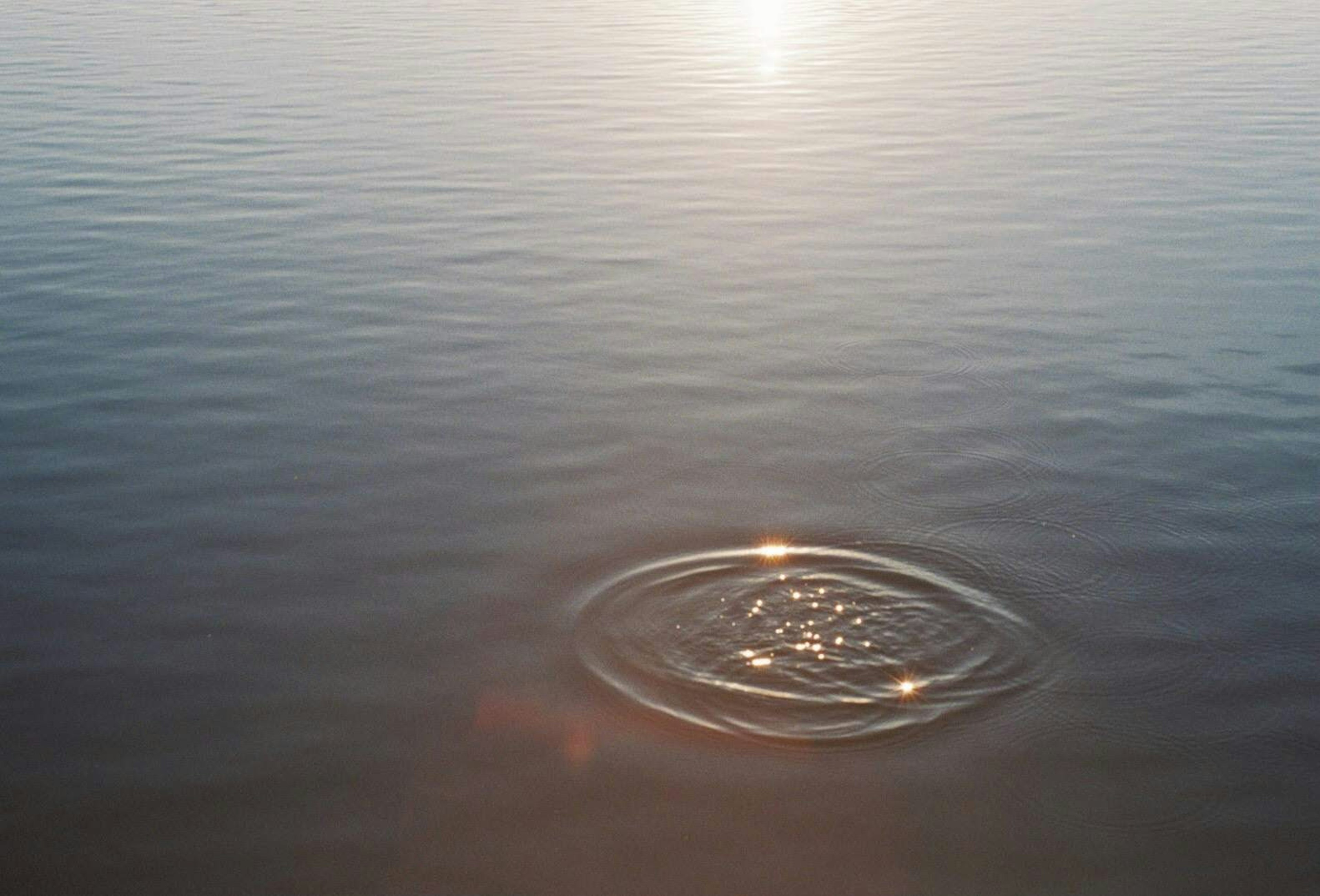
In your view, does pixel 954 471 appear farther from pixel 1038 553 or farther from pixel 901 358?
pixel 901 358

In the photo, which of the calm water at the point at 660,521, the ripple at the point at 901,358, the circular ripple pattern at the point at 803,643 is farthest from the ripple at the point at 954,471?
the ripple at the point at 901,358

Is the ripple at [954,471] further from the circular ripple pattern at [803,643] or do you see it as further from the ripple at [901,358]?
the ripple at [901,358]

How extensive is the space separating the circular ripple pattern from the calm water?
25 millimetres

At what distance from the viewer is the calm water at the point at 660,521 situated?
6.66 metres

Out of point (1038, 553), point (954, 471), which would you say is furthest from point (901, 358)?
point (1038, 553)

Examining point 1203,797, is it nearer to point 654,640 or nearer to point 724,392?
point 654,640

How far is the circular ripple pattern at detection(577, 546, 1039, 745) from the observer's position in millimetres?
Result: 7324

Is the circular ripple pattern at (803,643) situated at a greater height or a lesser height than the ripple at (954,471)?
lesser

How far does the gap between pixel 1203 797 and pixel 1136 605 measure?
1696 millimetres

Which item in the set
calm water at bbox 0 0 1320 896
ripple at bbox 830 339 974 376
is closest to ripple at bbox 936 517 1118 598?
calm water at bbox 0 0 1320 896

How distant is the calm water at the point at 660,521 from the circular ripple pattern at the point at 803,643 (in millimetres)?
25

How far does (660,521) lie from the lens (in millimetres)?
9328

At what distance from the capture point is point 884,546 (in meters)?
8.87

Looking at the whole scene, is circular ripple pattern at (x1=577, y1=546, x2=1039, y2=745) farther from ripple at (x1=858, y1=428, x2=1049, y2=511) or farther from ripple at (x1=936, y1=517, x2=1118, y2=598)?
ripple at (x1=858, y1=428, x2=1049, y2=511)
